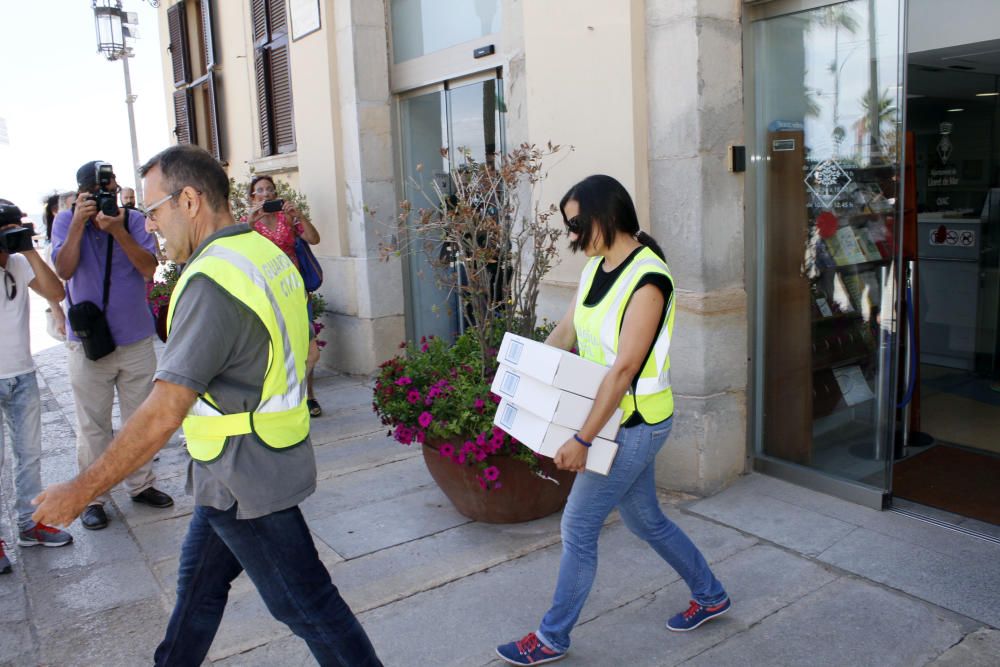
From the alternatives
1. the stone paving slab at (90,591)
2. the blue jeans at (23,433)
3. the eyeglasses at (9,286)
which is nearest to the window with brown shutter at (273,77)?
the eyeglasses at (9,286)

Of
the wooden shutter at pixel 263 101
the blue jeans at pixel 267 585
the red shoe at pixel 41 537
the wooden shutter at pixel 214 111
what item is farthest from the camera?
the wooden shutter at pixel 214 111

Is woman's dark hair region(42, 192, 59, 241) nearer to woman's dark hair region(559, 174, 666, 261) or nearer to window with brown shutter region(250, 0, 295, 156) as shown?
window with brown shutter region(250, 0, 295, 156)

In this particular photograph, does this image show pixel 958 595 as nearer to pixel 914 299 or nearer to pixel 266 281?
pixel 914 299

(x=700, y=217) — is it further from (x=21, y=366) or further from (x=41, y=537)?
(x=41, y=537)

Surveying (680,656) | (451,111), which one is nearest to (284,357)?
(680,656)

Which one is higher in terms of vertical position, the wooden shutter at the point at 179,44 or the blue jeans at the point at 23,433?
the wooden shutter at the point at 179,44

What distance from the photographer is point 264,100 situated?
29.8 ft

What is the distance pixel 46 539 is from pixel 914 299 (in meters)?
5.06

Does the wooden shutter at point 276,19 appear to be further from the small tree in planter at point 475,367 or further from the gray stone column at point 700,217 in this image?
the gray stone column at point 700,217

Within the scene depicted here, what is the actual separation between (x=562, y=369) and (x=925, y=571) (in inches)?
79.9

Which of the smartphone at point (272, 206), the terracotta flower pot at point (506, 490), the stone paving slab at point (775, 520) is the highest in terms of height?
the smartphone at point (272, 206)

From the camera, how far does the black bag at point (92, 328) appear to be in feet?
14.3

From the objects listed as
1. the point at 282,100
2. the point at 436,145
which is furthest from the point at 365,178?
the point at 282,100

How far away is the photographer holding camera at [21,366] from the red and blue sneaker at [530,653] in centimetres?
262
